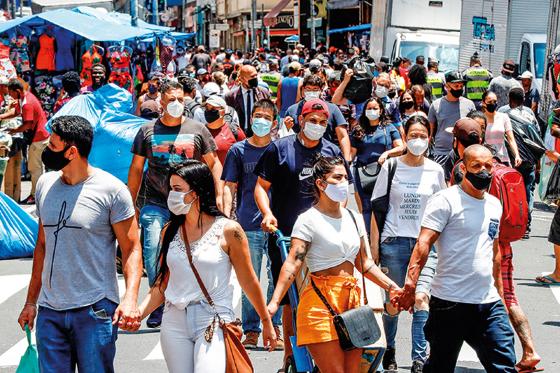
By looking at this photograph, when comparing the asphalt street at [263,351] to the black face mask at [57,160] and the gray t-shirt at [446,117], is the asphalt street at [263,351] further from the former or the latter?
the black face mask at [57,160]

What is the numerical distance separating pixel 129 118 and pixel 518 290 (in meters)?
4.63

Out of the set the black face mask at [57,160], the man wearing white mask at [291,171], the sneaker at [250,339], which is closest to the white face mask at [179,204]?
the black face mask at [57,160]

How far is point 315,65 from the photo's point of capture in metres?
21.3

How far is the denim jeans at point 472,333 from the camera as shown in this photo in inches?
262

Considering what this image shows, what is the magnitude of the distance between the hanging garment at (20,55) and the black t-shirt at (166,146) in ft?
48.4

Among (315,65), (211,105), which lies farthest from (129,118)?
(315,65)

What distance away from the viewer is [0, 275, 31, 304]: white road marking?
1129cm

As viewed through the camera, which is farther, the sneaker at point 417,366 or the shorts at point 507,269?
the shorts at point 507,269

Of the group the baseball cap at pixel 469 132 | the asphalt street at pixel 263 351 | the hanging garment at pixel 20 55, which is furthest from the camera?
the hanging garment at pixel 20 55

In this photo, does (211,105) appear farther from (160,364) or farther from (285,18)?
(285,18)

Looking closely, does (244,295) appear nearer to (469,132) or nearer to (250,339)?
(250,339)

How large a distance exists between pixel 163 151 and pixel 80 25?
15.6 metres

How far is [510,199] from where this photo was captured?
7887 millimetres

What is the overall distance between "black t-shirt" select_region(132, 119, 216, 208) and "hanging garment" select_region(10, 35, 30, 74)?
48.4ft
